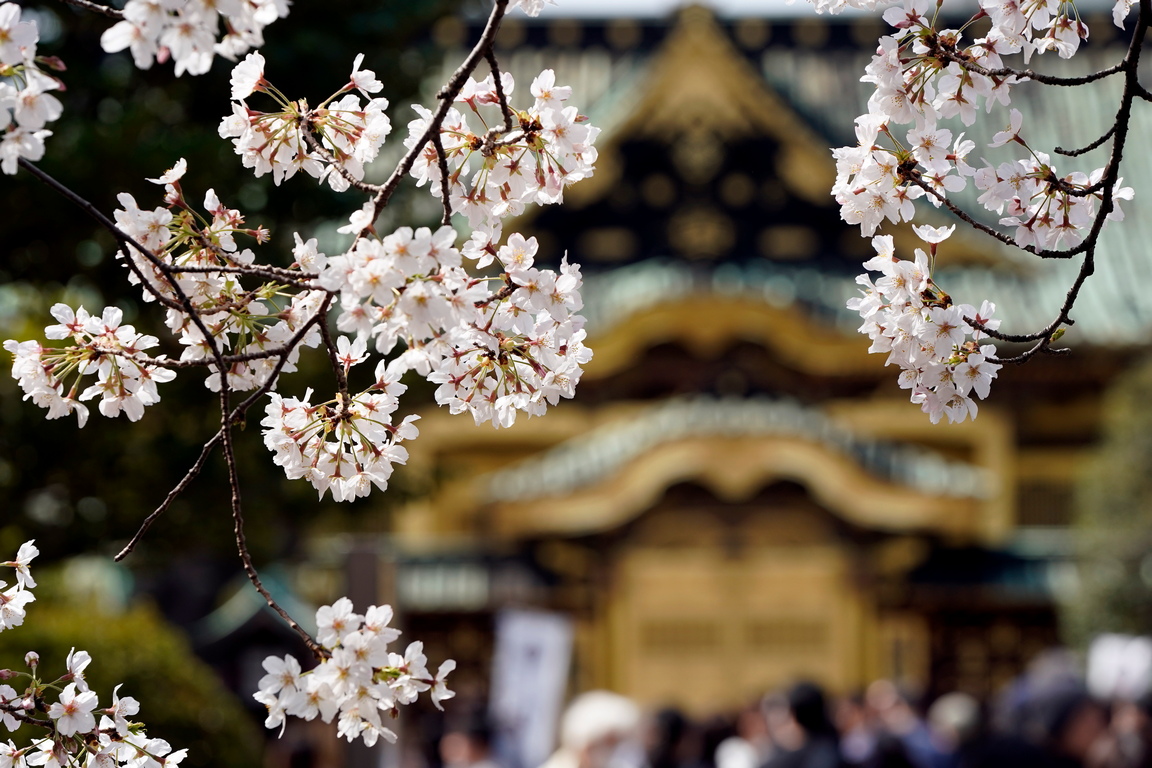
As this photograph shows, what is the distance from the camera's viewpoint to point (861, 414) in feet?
45.1

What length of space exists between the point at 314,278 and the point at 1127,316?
14.1 m

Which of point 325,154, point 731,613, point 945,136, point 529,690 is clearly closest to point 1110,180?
point 945,136

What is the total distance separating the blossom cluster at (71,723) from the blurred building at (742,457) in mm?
8327

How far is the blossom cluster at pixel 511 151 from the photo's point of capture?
185cm

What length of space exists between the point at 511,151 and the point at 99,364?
597 mm

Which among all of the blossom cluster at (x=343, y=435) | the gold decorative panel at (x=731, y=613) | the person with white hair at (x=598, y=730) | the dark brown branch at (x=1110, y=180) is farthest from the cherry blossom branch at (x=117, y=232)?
the gold decorative panel at (x=731, y=613)

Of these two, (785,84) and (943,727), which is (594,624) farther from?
(785,84)

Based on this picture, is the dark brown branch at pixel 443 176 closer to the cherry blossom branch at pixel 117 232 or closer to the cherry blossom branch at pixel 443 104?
the cherry blossom branch at pixel 443 104

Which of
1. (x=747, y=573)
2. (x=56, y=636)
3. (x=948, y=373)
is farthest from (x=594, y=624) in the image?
(x=948, y=373)

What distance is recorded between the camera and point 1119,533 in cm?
1145

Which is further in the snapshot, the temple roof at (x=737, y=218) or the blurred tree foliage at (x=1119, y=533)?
the temple roof at (x=737, y=218)

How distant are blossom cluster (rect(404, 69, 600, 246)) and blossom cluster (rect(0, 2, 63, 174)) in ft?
1.54

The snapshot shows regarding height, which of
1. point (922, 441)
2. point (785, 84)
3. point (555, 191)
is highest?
point (785, 84)

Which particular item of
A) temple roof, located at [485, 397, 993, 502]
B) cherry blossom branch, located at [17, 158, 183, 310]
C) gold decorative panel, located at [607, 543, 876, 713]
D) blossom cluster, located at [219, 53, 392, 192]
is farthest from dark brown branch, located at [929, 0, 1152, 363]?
gold decorative panel, located at [607, 543, 876, 713]
